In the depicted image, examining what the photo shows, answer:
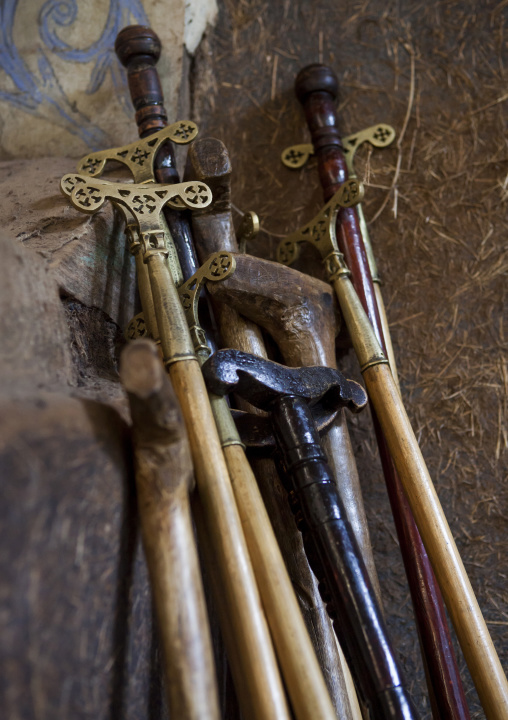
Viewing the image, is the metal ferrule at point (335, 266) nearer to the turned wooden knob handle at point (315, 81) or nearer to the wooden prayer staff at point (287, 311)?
the wooden prayer staff at point (287, 311)

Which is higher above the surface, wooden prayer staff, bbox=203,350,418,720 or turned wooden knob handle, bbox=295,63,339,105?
turned wooden knob handle, bbox=295,63,339,105

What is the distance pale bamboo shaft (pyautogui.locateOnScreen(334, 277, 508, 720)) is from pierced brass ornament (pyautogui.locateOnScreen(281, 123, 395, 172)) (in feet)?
1.94

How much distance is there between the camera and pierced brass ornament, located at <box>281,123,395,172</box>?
1771 millimetres

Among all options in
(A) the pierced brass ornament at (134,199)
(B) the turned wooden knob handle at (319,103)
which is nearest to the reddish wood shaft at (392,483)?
(B) the turned wooden knob handle at (319,103)

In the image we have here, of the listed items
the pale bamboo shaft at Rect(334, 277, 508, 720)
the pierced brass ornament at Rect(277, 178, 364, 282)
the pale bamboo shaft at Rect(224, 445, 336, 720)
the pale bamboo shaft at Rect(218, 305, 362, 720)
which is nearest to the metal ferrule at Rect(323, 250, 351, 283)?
the pierced brass ornament at Rect(277, 178, 364, 282)

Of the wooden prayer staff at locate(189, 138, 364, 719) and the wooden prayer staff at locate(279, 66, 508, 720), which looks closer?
the wooden prayer staff at locate(279, 66, 508, 720)

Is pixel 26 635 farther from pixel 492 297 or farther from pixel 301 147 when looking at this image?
pixel 301 147

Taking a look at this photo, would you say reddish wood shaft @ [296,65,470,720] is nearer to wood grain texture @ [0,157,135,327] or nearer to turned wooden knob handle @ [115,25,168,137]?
turned wooden knob handle @ [115,25,168,137]

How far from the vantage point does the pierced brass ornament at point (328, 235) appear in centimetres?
149

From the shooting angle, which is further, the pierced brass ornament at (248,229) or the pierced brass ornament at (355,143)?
the pierced brass ornament at (355,143)

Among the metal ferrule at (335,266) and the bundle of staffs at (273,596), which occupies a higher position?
the metal ferrule at (335,266)

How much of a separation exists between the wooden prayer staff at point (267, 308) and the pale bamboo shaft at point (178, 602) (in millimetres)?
393

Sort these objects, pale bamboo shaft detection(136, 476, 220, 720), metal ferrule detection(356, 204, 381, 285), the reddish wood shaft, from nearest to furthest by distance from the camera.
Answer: pale bamboo shaft detection(136, 476, 220, 720) < the reddish wood shaft < metal ferrule detection(356, 204, 381, 285)

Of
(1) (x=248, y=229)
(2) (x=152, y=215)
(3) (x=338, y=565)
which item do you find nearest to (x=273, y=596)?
(3) (x=338, y=565)
